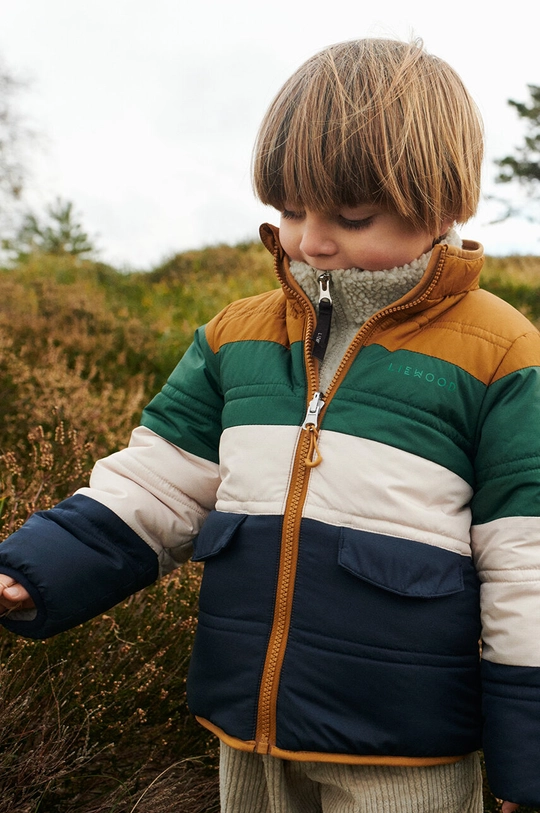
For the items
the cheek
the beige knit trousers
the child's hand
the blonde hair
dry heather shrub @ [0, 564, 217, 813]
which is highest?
the blonde hair

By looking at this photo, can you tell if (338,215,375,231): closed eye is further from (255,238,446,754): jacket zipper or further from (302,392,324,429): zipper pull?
(302,392,324,429): zipper pull

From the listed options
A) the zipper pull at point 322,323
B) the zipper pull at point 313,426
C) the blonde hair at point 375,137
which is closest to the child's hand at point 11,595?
the zipper pull at point 313,426

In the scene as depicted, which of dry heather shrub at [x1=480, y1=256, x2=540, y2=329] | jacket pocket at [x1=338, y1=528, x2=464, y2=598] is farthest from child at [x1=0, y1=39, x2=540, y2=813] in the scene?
dry heather shrub at [x1=480, y1=256, x2=540, y2=329]

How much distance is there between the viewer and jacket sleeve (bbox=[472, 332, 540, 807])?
1.54 meters

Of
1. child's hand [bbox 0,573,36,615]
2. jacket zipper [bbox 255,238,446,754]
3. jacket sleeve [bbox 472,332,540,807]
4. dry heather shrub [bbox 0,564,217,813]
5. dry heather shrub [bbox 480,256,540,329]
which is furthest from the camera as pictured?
dry heather shrub [bbox 480,256,540,329]

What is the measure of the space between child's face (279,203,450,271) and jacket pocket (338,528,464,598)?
2.06 feet

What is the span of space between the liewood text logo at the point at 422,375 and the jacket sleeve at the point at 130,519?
0.55 m

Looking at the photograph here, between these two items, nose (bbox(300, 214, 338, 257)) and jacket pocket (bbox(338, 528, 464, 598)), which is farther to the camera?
nose (bbox(300, 214, 338, 257))

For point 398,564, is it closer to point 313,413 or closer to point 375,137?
point 313,413

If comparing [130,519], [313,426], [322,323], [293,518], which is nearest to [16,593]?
[130,519]

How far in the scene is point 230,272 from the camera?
11.6 meters

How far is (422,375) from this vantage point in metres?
1.73

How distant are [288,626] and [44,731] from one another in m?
0.90

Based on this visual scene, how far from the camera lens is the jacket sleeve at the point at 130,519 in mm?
1814
